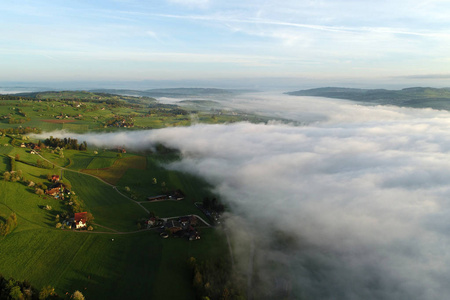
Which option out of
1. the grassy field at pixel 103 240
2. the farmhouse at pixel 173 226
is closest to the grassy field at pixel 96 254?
the grassy field at pixel 103 240

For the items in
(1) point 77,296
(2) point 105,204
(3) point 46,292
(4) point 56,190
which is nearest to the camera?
(3) point 46,292

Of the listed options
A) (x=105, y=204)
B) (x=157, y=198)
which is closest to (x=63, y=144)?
(x=105, y=204)

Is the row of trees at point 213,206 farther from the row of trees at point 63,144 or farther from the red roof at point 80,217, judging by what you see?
the row of trees at point 63,144

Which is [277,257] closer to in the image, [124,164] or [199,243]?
[199,243]

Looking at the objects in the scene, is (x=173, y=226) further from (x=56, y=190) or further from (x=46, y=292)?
(x=56, y=190)

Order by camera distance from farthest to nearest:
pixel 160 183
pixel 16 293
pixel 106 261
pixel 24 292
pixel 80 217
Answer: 1. pixel 160 183
2. pixel 80 217
3. pixel 106 261
4. pixel 24 292
5. pixel 16 293

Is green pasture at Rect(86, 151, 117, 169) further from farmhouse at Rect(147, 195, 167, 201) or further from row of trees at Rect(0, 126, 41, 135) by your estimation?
row of trees at Rect(0, 126, 41, 135)

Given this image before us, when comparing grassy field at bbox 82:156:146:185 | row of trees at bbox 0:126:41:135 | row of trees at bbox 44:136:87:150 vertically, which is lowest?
grassy field at bbox 82:156:146:185

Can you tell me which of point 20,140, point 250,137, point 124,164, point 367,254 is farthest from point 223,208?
point 20,140

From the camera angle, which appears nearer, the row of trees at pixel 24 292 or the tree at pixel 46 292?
the row of trees at pixel 24 292

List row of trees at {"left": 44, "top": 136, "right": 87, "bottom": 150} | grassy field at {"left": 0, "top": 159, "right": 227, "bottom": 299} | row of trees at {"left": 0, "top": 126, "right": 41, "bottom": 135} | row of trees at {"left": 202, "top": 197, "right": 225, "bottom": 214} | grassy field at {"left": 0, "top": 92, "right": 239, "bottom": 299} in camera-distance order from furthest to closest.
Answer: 1. row of trees at {"left": 0, "top": 126, "right": 41, "bottom": 135}
2. row of trees at {"left": 44, "top": 136, "right": 87, "bottom": 150}
3. row of trees at {"left": 202, "top": 197, "right": 225, "bottom": 214}
4. grassy field at {"left": 0, "top": 92, "right": 239, "bottom": 299}
5. grassy field at {"left": 0, "top": 159, "right": 227, "bottom": 299}

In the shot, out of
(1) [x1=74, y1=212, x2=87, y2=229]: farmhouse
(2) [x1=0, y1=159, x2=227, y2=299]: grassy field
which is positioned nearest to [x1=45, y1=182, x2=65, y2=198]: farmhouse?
(2) [x1=0, y1=159, x2=227, y2=299]: grassy field
